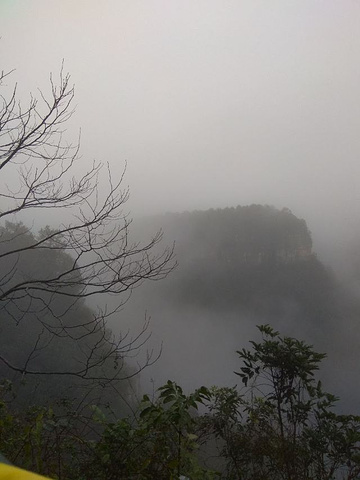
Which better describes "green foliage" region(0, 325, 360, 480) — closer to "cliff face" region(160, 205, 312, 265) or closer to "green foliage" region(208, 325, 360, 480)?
"green foliage" region(208, 325, 360, 480)

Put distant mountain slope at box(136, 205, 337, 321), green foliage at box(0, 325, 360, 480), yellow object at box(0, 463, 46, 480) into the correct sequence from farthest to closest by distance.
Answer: distant mountain slope at box(136, 205, 337, 321)
green foliage at box(0, 325, 360, 480)
yellow object at box(0, 463, 46, 480)

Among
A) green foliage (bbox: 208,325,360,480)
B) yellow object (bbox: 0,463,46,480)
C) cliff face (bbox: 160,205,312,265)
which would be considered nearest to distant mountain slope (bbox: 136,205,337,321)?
cliff face (bbox: 160,205,312,265)

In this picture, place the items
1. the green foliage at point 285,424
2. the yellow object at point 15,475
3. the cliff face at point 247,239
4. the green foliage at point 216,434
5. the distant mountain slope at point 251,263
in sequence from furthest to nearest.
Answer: the cliff face at point 247,239
the distant mountain slope at point 251,263
the green foliage at point 285,424
the green foliage at point 216,434
the yellow object at point 15,475

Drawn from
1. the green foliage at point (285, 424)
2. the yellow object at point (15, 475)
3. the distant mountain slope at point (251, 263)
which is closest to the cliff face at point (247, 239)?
the distant mountain slope at point (251, 263)

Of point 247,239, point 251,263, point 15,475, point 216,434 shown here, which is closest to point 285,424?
point 216,434

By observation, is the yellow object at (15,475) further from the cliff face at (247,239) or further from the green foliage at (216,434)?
the cliff face at (247,239)

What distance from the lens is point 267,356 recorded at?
3379 millimetres

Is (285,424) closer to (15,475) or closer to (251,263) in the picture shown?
(15,475)

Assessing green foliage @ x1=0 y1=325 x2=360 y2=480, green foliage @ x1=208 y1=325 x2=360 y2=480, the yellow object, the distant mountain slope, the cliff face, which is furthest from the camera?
the cliff face

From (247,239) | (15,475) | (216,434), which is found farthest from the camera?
(247,239)

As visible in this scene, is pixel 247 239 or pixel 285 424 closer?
pixel 285 424

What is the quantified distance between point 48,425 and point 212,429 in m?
1.74

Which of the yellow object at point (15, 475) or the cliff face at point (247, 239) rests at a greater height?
the cliff face at point (247, 239)

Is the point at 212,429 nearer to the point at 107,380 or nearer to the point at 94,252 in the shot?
the point at 107,380
